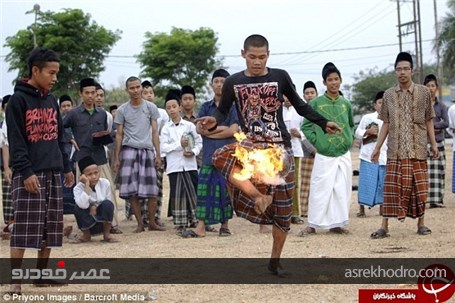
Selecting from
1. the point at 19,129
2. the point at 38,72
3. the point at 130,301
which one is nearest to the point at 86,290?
the point at 130,301

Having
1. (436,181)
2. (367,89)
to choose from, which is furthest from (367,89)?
(436,181)

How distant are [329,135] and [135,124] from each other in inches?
109

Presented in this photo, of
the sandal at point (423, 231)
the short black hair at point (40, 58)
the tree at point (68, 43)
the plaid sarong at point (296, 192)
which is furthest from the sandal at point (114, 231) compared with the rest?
the tree at point (68, 43)

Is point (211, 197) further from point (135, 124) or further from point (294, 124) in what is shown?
point (294, 124)

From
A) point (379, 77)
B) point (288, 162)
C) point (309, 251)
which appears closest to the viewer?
point (288, 162)

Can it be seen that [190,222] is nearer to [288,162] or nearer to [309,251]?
[309,251]

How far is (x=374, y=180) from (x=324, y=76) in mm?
2568

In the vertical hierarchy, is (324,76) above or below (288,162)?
above

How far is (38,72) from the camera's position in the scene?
654cm

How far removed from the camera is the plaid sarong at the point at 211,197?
10047 millimetres

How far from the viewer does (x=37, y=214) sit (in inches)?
255

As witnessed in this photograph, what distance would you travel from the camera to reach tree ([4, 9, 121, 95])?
127 feet

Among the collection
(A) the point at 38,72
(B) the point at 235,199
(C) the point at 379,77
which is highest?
(C) the point at 379,77

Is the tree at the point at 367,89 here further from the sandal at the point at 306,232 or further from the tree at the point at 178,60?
the sandal at the point at 306,232
